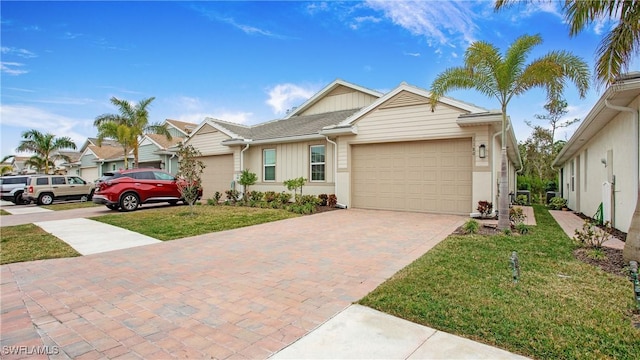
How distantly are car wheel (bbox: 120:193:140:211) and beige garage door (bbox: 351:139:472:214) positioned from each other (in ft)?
29.9

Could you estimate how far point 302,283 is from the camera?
4.23m

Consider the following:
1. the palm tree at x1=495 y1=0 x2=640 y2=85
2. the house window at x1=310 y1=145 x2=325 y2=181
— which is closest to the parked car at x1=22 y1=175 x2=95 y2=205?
the house window at x1=310 y1=145 x2=325 y2=181

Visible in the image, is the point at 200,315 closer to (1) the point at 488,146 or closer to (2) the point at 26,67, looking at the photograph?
(1) the point at 488,146

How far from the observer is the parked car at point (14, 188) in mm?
19000

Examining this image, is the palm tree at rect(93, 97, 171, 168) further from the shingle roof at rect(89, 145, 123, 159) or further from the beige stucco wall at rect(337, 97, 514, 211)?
the beige stucco wall at rect(337, 97, 514, 211)

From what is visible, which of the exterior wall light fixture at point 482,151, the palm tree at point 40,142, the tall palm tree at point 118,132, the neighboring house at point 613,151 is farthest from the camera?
the palm tree at point 40,142

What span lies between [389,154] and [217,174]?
32.9ft

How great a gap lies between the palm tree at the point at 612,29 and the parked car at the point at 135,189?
12069mm

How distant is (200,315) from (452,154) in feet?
31.3

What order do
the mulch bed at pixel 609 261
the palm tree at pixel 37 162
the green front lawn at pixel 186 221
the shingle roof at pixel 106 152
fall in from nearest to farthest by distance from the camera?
the mulch bed at pixel 609 261 → the green front lawn at pixel 186 221 → the shingle roof at pixel 106 152 → the palm tree at pixel 37 162

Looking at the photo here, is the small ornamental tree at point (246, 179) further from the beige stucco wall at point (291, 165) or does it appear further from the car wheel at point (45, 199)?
the car wheel at point (45, 199)

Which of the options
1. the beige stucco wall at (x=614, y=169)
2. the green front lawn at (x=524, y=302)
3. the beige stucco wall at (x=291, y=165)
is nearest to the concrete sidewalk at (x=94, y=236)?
the green front lawn at (x=524, y=302)

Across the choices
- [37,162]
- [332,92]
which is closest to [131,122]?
[332,92]

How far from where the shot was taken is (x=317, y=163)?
13906mm
